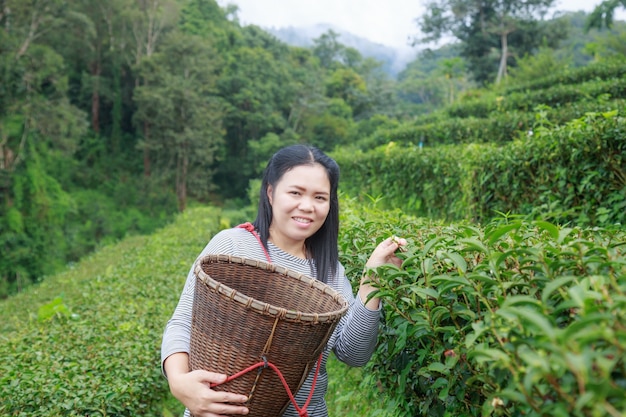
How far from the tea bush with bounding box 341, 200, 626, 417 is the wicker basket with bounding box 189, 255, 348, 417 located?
10.7 inches

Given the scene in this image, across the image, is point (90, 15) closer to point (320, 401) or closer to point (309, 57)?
point (309, 57)

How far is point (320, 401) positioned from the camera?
5.74ft

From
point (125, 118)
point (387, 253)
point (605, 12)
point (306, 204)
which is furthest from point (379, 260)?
point (125, 118)

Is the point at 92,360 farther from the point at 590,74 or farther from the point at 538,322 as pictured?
the point at 590,74

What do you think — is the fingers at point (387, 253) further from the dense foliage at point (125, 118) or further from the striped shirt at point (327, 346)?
the dense foliage at point (125, 118)

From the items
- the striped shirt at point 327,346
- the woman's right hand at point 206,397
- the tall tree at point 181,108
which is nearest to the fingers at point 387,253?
the striped shirt at point 327,346

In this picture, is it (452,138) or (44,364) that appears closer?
(44,364)

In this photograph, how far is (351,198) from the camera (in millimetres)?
7117

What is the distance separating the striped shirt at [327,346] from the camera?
1.57 m

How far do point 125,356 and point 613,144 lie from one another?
3.40 metres

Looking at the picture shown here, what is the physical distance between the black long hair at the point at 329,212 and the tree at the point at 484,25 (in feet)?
69.1

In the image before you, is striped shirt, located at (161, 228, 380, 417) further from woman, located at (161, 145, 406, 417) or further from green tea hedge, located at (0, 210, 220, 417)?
green tea hedge, located at (0, 210, 220, 417)

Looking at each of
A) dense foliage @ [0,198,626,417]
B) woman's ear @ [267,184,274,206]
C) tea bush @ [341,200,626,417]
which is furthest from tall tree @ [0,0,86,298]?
tea bush @ [341,200,626,417]

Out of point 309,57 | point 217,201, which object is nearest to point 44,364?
point 217,201
